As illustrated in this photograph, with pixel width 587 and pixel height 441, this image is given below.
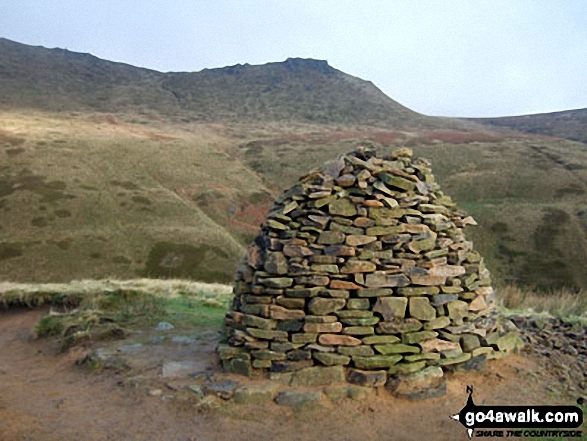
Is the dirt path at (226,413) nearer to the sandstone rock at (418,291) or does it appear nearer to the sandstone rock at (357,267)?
the sandstone rock at (418,291)

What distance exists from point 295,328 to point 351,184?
263cm

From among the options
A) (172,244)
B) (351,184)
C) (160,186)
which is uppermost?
(351,184)

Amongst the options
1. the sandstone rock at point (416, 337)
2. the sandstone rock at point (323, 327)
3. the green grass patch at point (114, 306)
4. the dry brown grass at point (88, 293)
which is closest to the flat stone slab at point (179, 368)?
the sandstone rock at point (323, 327)

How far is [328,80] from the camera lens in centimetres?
15188

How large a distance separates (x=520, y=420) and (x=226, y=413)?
434 centimetres

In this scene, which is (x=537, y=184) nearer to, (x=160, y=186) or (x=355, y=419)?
(x=160, y=186)

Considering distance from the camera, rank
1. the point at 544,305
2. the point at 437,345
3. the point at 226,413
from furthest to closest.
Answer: the point at 544,305, the point at 437,345, the point at 226,413

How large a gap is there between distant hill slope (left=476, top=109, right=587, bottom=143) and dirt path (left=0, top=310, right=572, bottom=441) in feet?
339

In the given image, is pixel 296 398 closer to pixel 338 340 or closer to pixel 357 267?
pixel 338 340

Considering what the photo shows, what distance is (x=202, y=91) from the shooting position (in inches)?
5448

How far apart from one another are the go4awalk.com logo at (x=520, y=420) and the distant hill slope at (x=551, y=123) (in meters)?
104

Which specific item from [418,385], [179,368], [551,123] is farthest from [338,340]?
[551,123]

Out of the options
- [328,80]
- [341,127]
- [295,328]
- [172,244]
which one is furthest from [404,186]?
[328,80]

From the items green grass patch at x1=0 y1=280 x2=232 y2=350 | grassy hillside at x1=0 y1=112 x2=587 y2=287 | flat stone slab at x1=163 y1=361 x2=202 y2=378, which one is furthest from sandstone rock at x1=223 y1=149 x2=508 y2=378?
grassy hillside at x1=0 y1=112 x2=587 y2=287
